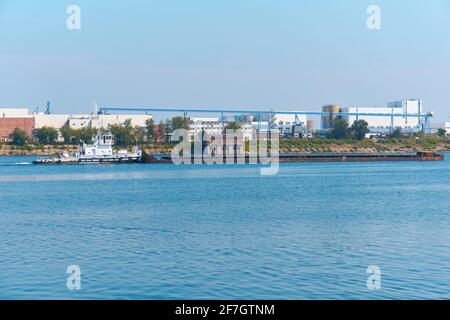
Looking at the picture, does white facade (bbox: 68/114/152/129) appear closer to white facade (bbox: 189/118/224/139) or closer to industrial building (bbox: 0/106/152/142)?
industrial building (bbox: 0/106/152/142)

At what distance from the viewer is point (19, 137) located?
77688 millimetres

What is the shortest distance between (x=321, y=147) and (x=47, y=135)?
27873mm

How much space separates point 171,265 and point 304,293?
8.68 feet

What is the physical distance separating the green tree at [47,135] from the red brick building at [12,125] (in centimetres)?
260

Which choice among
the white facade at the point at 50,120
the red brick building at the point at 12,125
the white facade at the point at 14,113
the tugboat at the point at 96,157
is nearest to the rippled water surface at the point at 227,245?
the tugboat at the point at 96,157

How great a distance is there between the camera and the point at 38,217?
1888 cm

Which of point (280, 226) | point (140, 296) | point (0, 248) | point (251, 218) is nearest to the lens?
point (140, 296)

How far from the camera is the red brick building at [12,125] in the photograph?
80062 mm

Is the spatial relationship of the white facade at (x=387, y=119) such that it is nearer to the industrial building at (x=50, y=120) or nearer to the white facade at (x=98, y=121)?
the white facade at (x=98, y=121)

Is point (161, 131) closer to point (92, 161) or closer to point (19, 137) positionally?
point (19, 137)

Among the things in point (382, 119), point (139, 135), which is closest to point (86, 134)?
point (139, 135)
